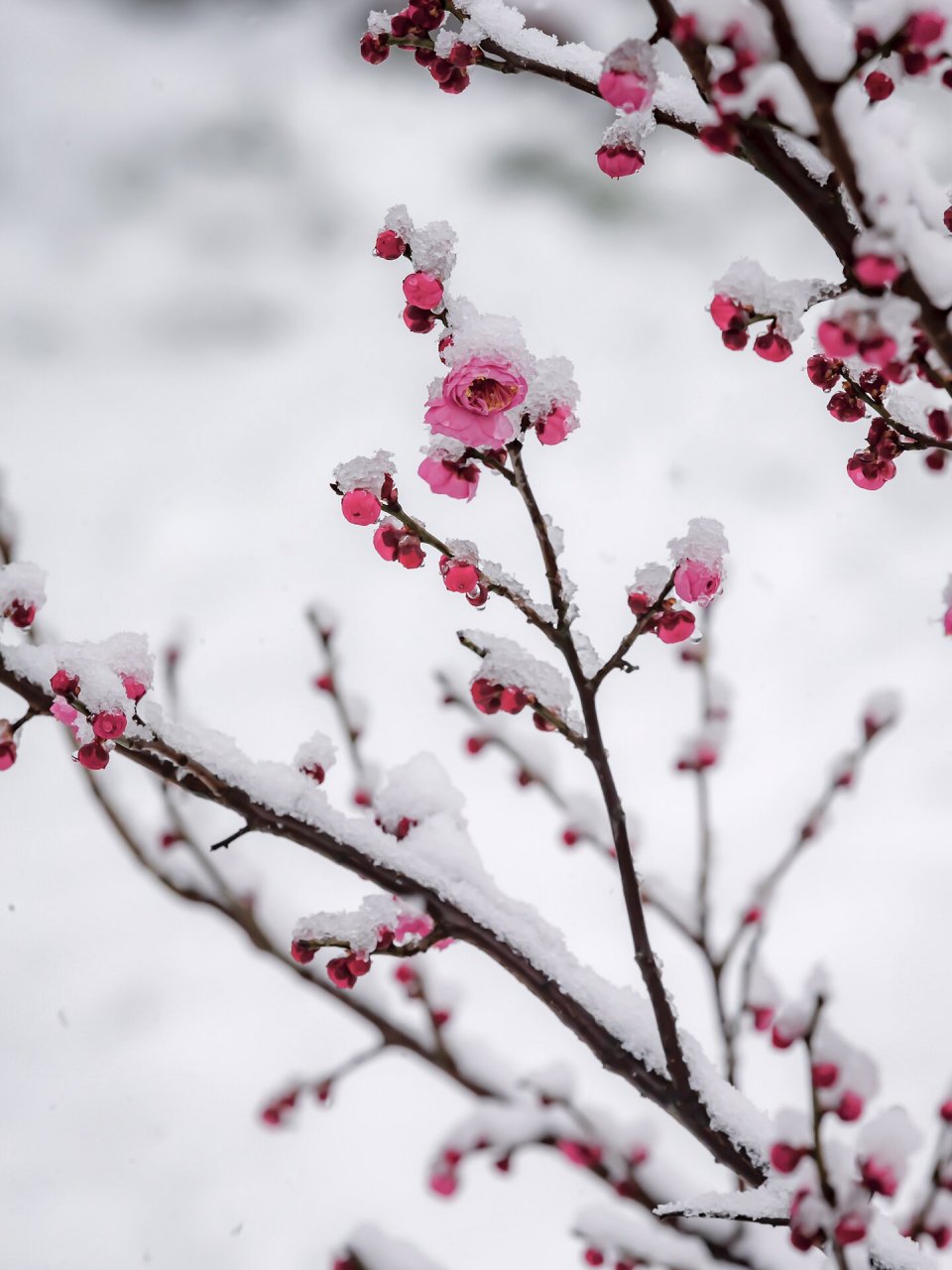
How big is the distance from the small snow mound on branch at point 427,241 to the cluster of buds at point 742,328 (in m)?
0.33

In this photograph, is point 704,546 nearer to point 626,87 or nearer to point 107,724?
point 626,87

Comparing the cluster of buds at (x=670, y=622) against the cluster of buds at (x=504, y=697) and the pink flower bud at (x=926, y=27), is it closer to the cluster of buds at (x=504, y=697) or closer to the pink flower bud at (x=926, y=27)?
the cluster of buds at (x=504, y=697)

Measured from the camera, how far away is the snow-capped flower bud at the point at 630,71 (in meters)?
0.84

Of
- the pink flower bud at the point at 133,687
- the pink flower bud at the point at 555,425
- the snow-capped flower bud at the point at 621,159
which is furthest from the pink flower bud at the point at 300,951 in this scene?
the snow-capped flower bud at the point at 621,159

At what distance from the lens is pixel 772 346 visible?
3.10 feet

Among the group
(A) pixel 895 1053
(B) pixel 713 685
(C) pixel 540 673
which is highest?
(B) pixel 713 685

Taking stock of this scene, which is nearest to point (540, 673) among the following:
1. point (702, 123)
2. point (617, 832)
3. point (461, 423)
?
point (617, 832)

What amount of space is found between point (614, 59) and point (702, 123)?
10.1 inches

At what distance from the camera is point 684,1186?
1.93 meters

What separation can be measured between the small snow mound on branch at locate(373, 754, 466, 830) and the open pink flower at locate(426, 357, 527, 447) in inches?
27.5

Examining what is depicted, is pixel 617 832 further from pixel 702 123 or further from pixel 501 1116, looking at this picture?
pixel 501 1116

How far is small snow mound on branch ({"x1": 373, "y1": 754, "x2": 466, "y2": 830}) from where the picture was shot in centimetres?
144

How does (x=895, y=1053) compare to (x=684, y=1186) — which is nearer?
(x=684, y=1186)

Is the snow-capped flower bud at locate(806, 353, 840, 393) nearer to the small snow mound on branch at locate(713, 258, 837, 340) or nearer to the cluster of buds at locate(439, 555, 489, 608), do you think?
the small snow mound on branch at locate(713, 258, 837, 340)
